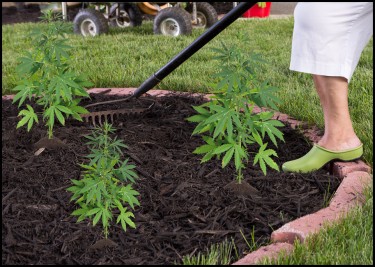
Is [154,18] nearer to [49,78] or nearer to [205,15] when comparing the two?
[205,15]

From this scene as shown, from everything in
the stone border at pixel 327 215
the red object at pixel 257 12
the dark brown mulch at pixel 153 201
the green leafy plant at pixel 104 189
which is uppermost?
the green leafy plant at pixel 104 189

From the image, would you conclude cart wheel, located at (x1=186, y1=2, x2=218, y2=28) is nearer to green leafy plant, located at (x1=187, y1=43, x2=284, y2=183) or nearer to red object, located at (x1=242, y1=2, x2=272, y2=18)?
red object, located at (x1=242, y1=2, x2=272, y2=18)

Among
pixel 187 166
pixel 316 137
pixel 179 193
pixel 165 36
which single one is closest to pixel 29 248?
pixel 179 193

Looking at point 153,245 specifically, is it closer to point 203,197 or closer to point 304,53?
point 203,197

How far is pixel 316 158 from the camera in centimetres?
288

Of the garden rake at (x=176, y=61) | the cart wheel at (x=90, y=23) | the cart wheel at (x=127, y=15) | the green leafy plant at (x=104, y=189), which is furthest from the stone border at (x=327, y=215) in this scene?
the cart wheel at (x=127, y=15)

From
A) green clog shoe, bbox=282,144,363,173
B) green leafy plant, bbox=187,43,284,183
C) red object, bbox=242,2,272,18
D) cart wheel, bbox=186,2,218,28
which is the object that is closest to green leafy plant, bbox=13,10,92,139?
green leafy plant, bbox=187,43,284,183

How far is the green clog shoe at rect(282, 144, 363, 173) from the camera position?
113 inches

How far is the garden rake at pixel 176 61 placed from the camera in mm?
3039

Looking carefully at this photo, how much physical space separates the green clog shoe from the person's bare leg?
0.08 ft

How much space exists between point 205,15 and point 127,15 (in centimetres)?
93

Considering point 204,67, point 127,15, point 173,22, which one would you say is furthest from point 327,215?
point 127,15

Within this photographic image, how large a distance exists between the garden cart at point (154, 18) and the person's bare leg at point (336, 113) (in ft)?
12.8

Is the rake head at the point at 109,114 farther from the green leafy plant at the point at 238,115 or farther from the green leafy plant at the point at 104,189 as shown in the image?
the green leafy plant at the point at 104,189
